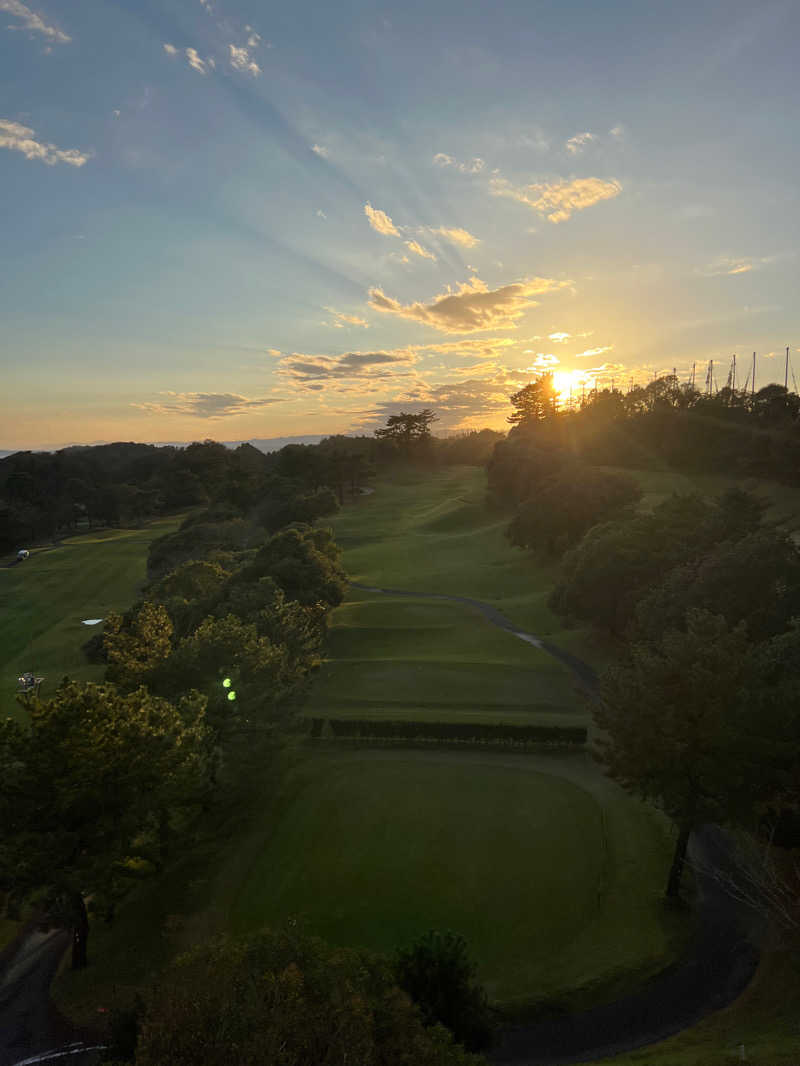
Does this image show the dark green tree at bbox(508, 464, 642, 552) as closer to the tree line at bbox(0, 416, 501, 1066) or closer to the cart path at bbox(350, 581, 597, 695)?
the cart path at bbox(350, 581, 597, 695)

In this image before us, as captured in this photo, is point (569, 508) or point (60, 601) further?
point (60, 601)

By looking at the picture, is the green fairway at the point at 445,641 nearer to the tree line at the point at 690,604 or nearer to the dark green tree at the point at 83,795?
the tree line at the point at 690,604

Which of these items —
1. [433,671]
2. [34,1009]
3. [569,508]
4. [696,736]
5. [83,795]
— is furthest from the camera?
[569,508]

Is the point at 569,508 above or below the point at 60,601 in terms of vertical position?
above

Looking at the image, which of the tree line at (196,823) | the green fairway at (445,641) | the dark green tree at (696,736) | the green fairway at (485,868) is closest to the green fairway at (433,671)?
the green fairway at (445,641)

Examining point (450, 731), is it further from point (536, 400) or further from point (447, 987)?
point (536, 400)

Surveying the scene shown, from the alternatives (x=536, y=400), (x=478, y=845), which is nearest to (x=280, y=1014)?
(x=478, y=845)

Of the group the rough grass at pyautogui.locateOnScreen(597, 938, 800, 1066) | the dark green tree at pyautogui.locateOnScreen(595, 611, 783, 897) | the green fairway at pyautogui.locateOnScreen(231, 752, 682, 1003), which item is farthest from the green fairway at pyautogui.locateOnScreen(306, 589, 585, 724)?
the rough grass at pyautogui.locateOnScreen(597, 938, 800, 1066)
